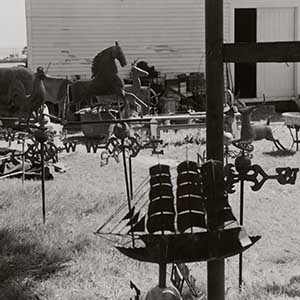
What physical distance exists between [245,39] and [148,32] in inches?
140

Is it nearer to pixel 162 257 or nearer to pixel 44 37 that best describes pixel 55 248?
pixel 162 257

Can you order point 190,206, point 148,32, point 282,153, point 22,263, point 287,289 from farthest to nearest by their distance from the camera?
point 148,32 → point 282,153 → point 22,263 → point 287,289 → point 190,206

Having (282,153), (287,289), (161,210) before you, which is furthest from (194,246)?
(282,153)

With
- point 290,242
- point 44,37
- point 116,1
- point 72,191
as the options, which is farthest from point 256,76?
point 290,242

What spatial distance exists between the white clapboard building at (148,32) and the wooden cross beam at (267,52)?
14.2 m

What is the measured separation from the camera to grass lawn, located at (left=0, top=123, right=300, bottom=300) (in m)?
4.18

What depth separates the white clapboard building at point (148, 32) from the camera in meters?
16.8

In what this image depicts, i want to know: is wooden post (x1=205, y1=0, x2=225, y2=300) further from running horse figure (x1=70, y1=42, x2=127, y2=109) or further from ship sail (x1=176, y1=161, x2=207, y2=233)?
running horse figure (x1=70, y1=42, x2=127, y2=109)

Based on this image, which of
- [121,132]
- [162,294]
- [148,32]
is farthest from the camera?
[148,32]

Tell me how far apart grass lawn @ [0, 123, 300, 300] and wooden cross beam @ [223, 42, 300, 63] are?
4.08 ft

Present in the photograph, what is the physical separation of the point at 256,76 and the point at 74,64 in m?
5.38

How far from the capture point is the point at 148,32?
690 inches

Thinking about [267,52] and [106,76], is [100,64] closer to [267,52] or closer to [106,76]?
[106,76]

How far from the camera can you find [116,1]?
1722 centimetres
